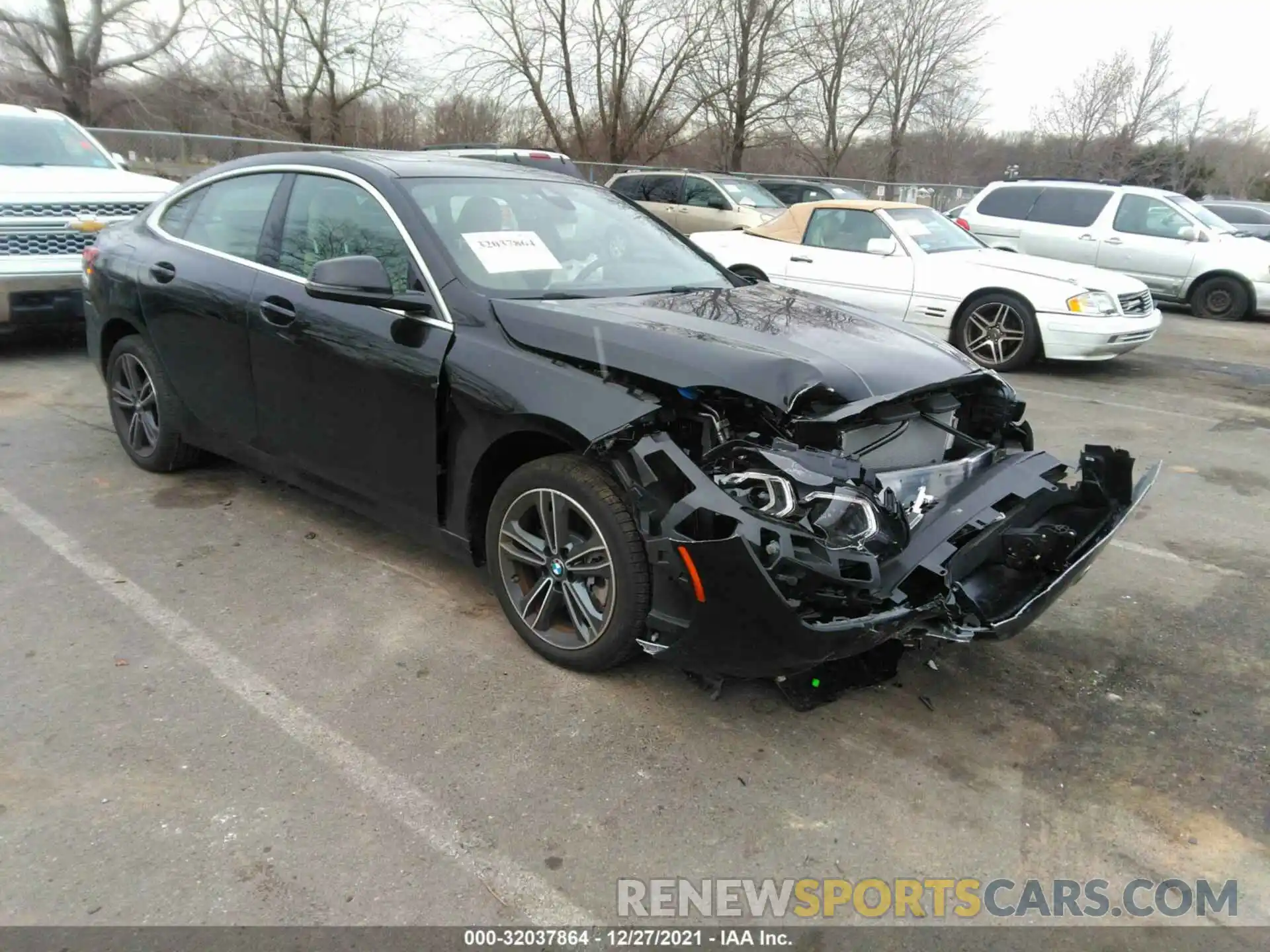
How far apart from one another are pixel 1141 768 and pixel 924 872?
958 millimetres

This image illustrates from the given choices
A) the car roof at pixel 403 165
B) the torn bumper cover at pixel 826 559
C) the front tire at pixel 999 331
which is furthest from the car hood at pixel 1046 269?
the torn bumper cover at pixel 826 559

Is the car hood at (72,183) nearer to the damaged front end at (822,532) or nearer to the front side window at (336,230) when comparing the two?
the front side window at (336,230)

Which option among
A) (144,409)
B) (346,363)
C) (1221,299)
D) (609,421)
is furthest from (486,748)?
(1221,299)

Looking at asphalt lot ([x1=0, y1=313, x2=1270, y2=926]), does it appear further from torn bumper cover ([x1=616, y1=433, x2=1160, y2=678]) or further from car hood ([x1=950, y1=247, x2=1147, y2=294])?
car hood ([x1=950, y1=247, x2=1147, y2=294])

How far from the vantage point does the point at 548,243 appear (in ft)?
12.9

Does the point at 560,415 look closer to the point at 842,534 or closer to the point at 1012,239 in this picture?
the point at 842,534

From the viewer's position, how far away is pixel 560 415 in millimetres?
3053

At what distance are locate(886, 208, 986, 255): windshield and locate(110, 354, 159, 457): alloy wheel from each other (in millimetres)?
7049

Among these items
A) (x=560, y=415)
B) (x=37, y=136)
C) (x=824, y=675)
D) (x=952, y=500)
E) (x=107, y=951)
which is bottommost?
(x=107, y=951)

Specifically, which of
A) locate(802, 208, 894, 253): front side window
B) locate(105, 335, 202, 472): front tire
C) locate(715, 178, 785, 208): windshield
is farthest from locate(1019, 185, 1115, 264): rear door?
locate(105, 335, 202, 472): front tire

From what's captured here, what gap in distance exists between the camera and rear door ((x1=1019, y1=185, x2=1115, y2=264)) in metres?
12.5

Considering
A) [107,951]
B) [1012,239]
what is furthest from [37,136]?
[1012,239]

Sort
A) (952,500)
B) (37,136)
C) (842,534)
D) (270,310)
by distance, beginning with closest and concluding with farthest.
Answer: (842,534)
(952,500)
(270,310)
(37,136)

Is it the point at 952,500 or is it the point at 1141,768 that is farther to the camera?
the point at 952,500
